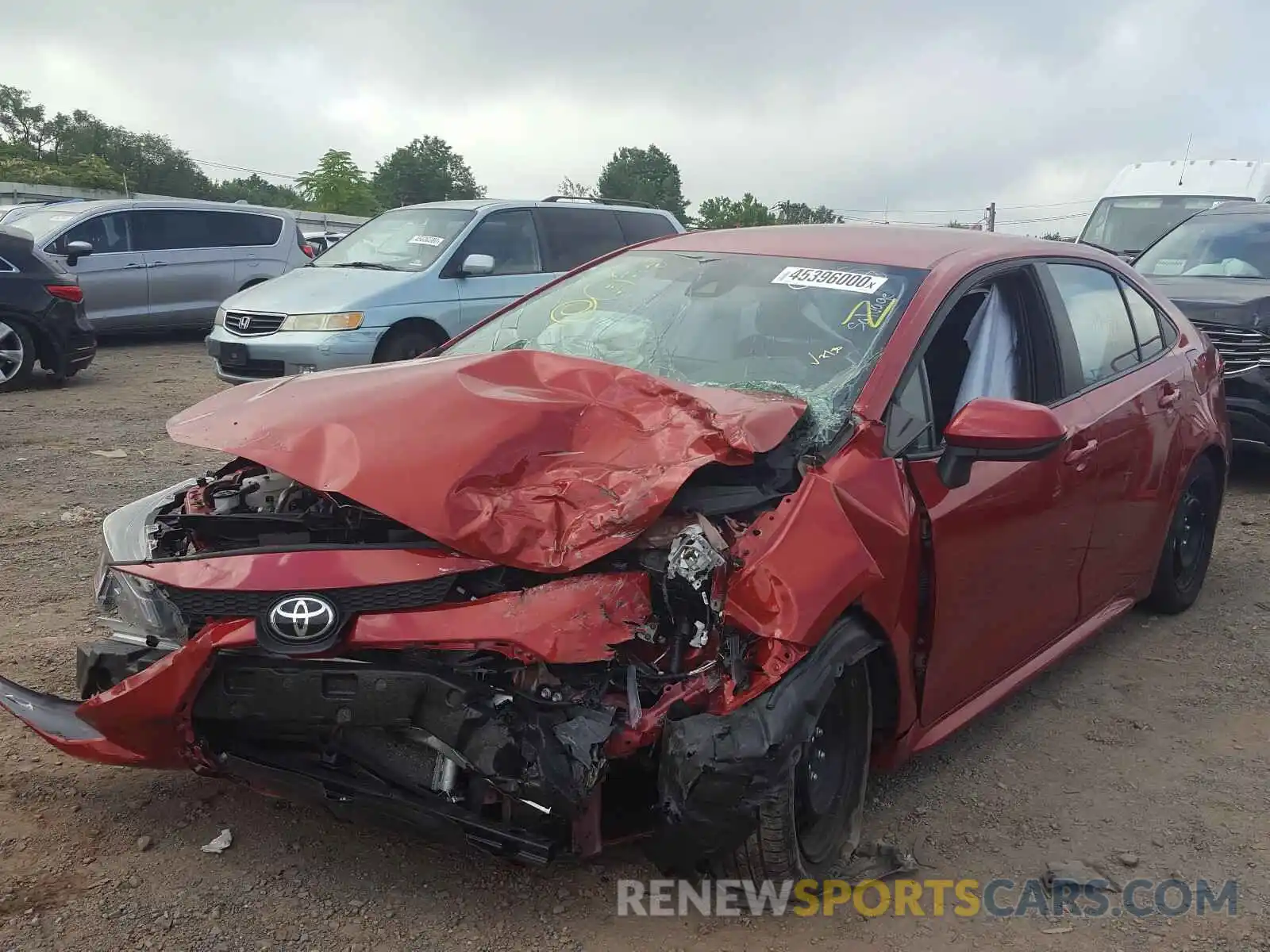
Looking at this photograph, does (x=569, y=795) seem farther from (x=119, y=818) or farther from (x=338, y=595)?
(x=119, y=818)

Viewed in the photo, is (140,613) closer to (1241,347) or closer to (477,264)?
(477,264)

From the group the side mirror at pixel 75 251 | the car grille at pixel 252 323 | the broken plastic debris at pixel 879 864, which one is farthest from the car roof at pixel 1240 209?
the side mirror at pixel 75 251

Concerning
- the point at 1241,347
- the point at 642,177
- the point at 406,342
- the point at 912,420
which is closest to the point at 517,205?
the point at 406,342

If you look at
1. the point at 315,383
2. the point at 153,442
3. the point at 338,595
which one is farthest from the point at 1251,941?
the point at 153,442

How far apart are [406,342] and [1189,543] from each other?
5.87 metres

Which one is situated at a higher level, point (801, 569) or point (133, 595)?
point (801, 569)

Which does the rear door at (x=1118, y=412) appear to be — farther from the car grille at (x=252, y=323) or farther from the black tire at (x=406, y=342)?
the car grille at (x=252, y=323)

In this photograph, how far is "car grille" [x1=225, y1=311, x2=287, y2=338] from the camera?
8.56 meters

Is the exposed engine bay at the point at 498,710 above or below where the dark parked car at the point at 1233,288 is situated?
below

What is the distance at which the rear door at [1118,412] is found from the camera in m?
3.71

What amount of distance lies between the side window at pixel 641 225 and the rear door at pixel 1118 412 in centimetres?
638

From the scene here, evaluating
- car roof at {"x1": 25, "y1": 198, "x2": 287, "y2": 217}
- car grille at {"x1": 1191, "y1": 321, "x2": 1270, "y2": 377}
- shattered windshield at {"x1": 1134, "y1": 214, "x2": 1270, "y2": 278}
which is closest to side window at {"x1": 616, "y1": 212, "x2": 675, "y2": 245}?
shattered windshield at {"x1": 1134, "y1": 214, "x2": 1270, "y2": 278}

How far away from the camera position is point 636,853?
293 centimetres

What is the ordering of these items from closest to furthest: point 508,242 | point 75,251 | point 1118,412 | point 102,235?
point 1118,412 < point 508,242 < point 75,251 < point 102,235
